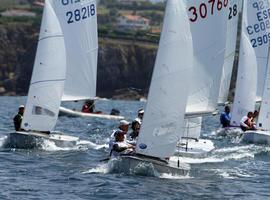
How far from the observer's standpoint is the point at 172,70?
17.9 metres

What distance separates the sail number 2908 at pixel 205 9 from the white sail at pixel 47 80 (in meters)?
5.19

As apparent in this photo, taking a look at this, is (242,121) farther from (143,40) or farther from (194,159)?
(143,40)

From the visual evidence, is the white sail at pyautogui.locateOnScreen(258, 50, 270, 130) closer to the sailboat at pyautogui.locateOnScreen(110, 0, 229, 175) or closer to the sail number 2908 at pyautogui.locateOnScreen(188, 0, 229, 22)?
the sail number 2908 at pyautogui.locateOnScreen(188, 0, 229, 22)

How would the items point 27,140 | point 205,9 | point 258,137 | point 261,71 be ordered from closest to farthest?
point 205,9 < point 27,140 < point 258,137 < point 261,71

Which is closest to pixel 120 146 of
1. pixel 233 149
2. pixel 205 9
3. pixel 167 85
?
pixel 167 85

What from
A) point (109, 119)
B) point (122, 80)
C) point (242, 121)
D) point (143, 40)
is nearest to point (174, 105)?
point (242, 121)

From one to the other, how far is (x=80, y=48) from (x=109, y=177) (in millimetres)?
13472

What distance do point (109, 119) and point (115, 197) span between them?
2576 centimetres

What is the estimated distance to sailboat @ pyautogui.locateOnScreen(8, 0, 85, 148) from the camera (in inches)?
934

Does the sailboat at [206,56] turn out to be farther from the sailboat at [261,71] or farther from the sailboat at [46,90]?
the sailboat at [261,71]

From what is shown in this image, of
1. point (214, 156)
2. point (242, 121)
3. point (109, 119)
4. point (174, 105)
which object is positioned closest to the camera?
point (174, 105)

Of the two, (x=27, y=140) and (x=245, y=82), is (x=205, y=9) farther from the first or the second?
(x=245, y=82)

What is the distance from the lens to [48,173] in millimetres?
18750

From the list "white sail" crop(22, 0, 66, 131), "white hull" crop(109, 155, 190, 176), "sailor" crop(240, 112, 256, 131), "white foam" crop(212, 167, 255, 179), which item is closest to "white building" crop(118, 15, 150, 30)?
"sailor" crop(240, 112, 256, 131)
